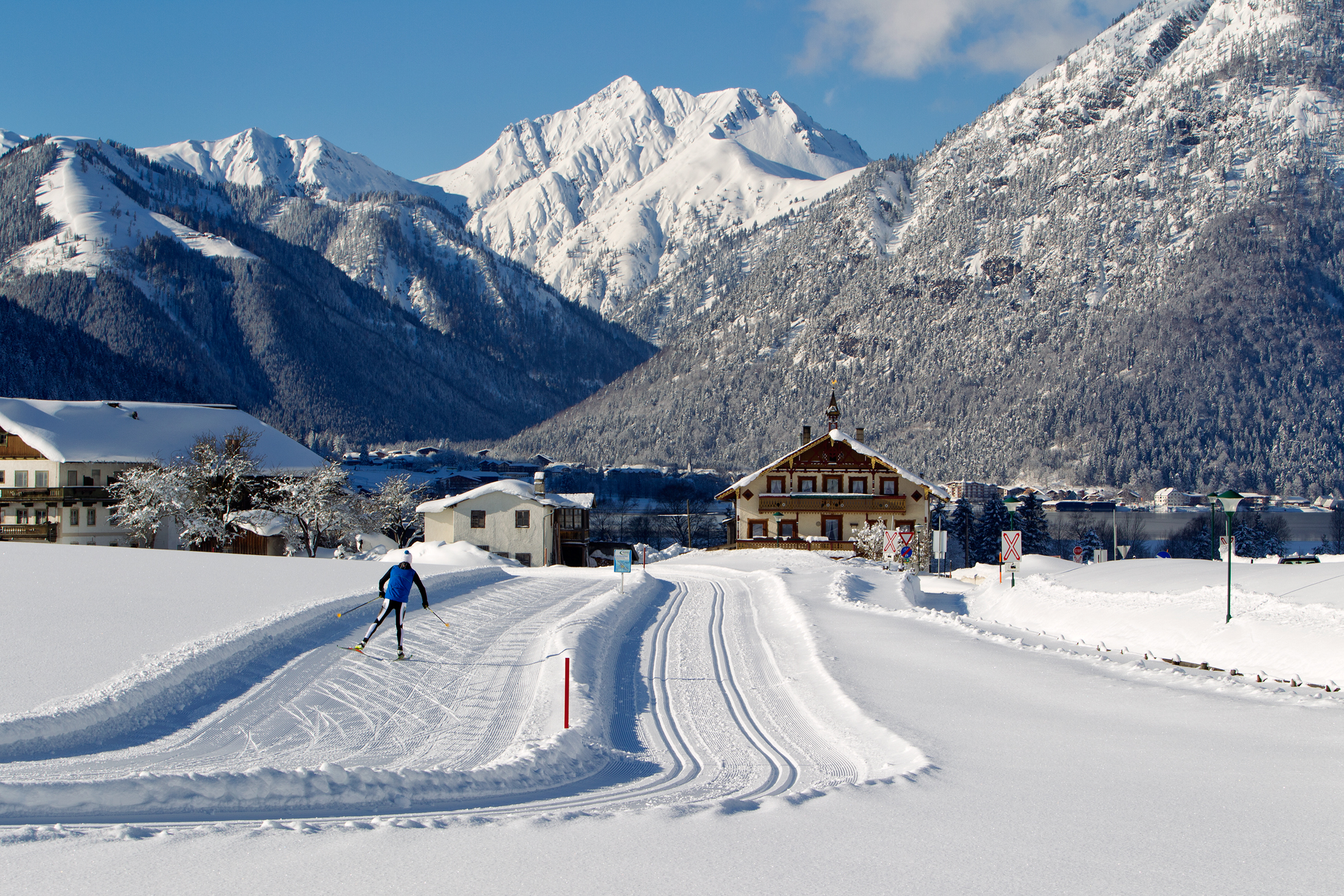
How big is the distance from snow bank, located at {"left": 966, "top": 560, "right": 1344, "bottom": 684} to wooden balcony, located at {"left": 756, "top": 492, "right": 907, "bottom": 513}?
2998cm

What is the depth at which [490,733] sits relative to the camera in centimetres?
1176

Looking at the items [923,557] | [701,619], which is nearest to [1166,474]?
[923,557]

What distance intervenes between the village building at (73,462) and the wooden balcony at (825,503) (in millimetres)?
32286

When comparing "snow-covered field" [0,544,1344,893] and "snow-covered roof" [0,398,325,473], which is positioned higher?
"snow-covered roof" [0,398,325,473]

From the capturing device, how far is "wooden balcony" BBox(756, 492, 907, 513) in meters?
66.2

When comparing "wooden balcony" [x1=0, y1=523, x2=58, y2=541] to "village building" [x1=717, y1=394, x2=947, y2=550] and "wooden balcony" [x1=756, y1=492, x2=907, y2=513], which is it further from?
"wooden balcony" [x1=756, y1=492, x2=907, y2=513]

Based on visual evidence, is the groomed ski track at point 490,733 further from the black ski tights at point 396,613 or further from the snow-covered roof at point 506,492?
the snow-covered roof at point 506,492

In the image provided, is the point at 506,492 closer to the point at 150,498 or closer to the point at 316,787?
the point at 150,498

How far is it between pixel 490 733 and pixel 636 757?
1932mm

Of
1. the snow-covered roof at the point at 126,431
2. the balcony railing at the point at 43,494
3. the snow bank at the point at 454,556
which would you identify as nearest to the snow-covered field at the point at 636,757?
the snow bank at the point at 454,556

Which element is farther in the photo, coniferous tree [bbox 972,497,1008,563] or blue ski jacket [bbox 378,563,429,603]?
coniferous tree [bbox 972,497,1008,563]

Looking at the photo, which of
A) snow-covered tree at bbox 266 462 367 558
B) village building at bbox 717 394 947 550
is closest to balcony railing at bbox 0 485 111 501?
snow-covered tree at bbox 266 462 367 558

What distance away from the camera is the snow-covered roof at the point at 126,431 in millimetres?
62750

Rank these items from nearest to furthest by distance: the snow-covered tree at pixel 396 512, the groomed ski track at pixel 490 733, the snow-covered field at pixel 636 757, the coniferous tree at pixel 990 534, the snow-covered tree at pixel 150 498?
1. the snow-covered field at pixel 636 757
2. the groomed ski track at pixel 490 733
3. the snow-covered tree at pixel 150 498
4. the snow-covered tree at pixel 396 512
5. the coniferous tree at pixel 990 534
